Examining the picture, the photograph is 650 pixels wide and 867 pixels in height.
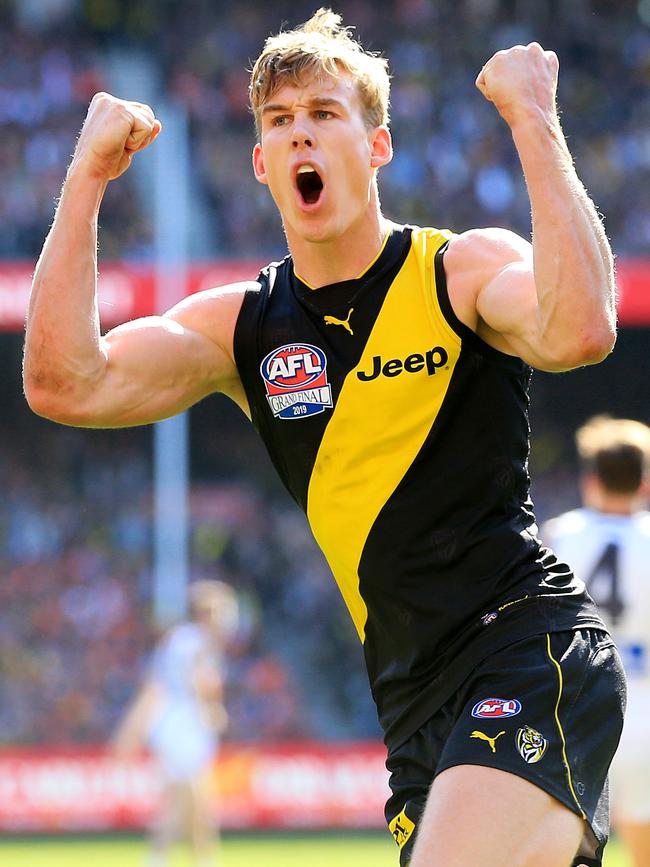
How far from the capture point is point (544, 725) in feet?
11.1

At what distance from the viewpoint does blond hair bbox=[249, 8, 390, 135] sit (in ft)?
12.6

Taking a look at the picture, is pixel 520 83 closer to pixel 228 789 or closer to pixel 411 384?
pixel 411 384

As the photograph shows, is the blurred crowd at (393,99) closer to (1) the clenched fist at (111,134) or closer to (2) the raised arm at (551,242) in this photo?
(1) the clenched fist at (111,134)

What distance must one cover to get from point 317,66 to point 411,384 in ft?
2.77

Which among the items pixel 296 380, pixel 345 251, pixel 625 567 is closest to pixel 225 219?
pixel 625 567

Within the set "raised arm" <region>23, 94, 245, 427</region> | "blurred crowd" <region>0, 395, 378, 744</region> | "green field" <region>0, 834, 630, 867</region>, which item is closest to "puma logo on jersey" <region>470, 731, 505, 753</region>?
"raised arm" <region>23, 94, 245, 427</region>

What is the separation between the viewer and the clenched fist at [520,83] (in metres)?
3.29

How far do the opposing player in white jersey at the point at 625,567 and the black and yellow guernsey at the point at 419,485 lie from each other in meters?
2.72

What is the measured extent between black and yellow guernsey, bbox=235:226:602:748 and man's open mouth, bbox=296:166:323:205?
0.90ft

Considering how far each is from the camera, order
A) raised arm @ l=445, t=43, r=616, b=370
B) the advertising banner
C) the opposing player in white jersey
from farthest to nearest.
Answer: the advertising banner, the opposing player in white jersey, raised arm @ l=445, t=43, r=616, b=370

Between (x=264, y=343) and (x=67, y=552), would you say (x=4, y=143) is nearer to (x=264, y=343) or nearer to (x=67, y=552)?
(x=67, y=552)

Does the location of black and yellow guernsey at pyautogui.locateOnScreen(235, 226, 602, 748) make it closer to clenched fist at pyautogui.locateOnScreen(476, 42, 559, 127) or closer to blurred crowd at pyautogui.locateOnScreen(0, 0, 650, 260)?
clenched fist at pyautogui.locateOnScreen(476, 42, 559, 127)

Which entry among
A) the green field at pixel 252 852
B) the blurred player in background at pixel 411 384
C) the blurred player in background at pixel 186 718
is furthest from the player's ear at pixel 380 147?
the green field at pixel 252 852

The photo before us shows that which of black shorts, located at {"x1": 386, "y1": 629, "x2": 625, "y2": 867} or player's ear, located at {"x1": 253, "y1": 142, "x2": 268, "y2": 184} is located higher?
player's ear, located at {"x1": 253, "y1": 142, "x2": 268, "y2": 184}
